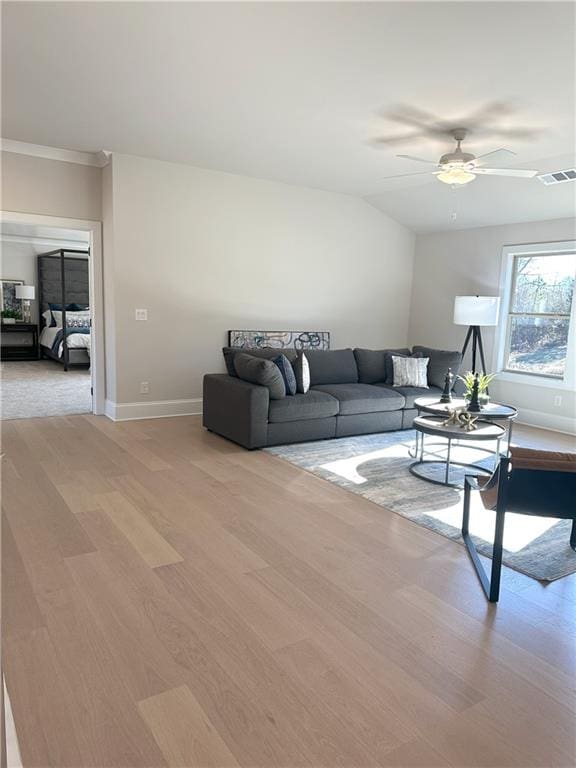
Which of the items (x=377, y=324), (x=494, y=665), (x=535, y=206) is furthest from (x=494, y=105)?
(x=377, y=324)

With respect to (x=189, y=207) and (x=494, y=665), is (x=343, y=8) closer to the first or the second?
(x=494, y=665)

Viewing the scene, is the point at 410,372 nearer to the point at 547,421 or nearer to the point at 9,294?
the point at 547,421

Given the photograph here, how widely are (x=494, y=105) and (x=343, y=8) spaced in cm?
159

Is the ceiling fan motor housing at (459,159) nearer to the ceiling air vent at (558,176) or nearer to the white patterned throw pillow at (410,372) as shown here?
the ceiling air vent at (558,176)

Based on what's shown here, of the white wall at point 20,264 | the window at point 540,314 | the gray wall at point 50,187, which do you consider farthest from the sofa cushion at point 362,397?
the white wall at point 20,264

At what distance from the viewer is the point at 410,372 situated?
5.86m

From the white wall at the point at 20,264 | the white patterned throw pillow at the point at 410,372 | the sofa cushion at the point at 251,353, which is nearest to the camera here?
the sofa cushion at the point at 251,353

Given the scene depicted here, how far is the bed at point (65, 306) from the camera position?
9.40m

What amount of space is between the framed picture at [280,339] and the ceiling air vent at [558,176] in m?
3.09

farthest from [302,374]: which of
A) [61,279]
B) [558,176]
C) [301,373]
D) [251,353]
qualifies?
[61,279]

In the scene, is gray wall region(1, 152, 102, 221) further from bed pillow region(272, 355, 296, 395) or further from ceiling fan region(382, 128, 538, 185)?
ceiling fan region(382, 128, 538, 185)

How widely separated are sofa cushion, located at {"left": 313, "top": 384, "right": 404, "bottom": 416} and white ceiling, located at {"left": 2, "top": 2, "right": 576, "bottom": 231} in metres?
2.29

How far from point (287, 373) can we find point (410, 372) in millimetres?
1586

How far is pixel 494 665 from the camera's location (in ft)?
6.54
